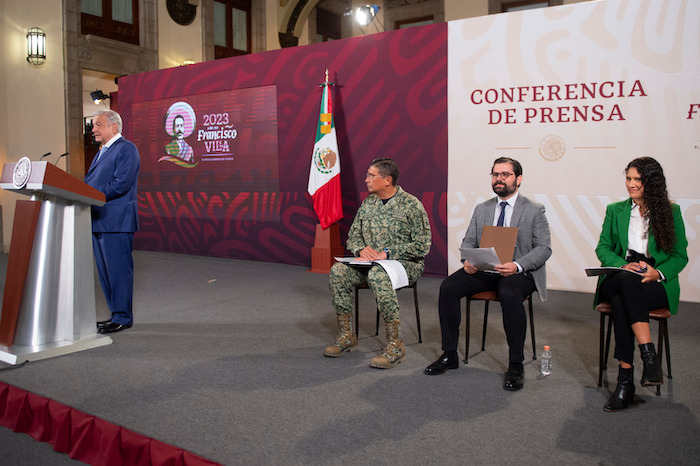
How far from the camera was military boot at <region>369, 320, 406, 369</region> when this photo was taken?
318cm

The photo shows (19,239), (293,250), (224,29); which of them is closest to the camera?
(19,239)

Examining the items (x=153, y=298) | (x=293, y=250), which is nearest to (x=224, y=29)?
(x=293, y=250)

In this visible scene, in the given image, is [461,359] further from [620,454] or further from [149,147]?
[149,147]

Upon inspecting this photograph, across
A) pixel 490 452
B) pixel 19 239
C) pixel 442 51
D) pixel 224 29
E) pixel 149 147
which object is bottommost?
pixel 490 452

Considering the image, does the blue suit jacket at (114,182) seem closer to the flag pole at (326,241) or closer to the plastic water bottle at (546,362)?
the plastic water bottle at (546,362)

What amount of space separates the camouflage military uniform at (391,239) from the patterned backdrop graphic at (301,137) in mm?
2610

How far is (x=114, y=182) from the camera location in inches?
150

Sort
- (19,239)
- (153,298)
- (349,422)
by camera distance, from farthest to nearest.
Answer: (153,298), (19,239), (349,422)

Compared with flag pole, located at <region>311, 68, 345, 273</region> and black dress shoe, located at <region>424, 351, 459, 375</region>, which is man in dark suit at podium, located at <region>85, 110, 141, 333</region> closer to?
black dress shoe, located at <region>424, 351, 459, 375</region>

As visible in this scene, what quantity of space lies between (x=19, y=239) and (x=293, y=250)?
3.95 meters

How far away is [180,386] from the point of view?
2.93 m

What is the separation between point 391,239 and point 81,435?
71.7 inches

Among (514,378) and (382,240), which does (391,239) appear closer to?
(382,240)

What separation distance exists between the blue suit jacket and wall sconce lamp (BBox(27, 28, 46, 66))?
5750mm
